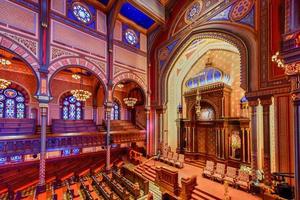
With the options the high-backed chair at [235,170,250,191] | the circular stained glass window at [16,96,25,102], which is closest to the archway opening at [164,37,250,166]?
the high-backed chair at [235,170,250,191]

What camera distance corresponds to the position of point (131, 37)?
40.1ft

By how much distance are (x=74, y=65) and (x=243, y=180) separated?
10.1 m

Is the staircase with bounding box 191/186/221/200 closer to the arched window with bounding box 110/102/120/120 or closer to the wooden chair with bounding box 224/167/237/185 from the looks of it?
the wooden chair with bounding box 224/167/237/185

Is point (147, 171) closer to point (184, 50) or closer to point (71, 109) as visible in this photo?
point (184, 50)

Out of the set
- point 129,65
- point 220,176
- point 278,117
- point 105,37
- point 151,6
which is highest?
point 151,6

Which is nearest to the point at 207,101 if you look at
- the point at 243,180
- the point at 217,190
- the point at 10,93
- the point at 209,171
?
the point at 209,171

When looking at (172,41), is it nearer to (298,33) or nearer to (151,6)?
(151,6)

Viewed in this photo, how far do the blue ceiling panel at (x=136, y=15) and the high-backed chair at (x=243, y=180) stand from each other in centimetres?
1152

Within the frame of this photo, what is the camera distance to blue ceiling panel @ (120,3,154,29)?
35.5 ft

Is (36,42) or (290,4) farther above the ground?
(36,42)

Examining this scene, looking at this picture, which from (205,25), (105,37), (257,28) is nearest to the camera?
(257,28)

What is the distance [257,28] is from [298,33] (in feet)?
14.8

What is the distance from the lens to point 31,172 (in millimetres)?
9266

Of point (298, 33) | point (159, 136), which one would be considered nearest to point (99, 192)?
point (159, 136)
